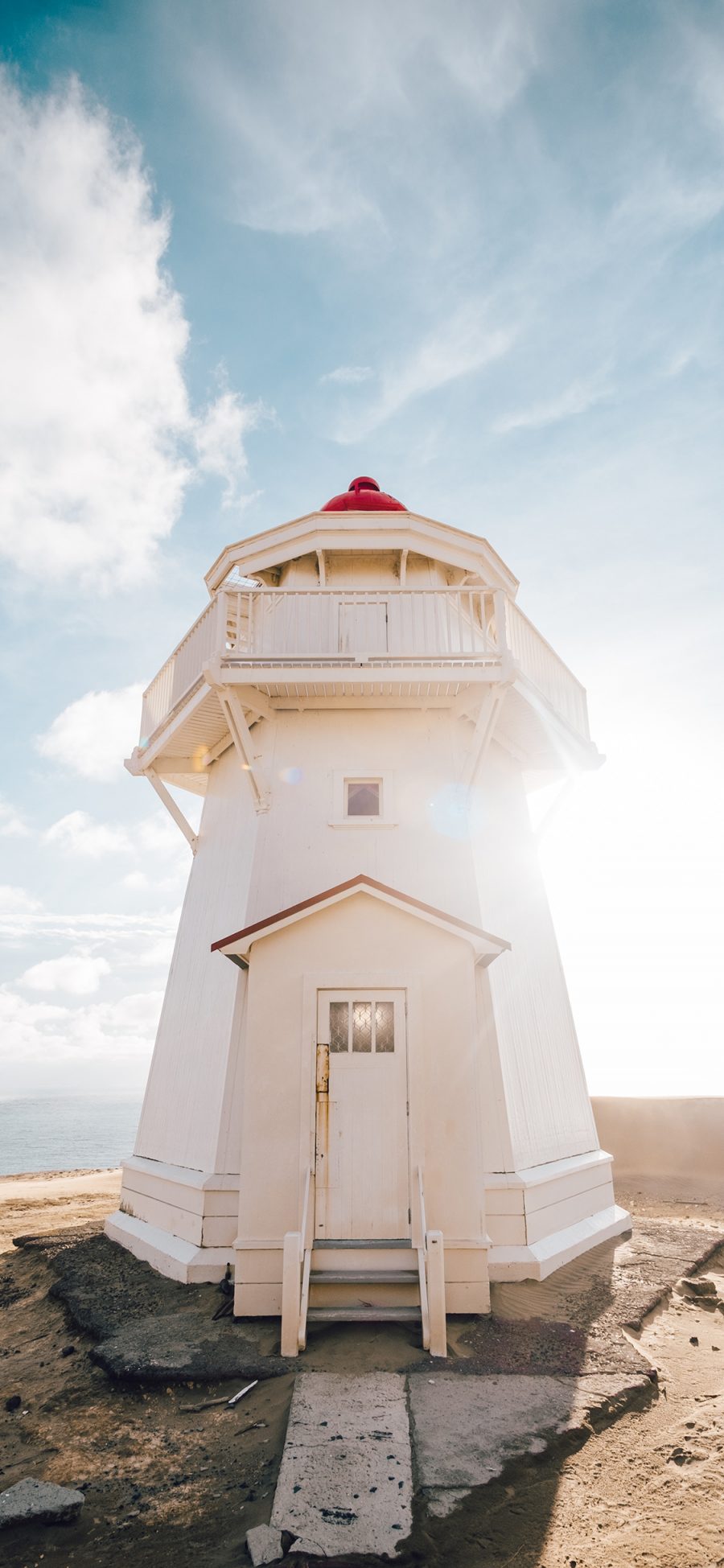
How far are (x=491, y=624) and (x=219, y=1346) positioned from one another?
8407 millimetres

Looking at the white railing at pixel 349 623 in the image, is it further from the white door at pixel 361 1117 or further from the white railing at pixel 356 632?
the white door at pixel 361 1117

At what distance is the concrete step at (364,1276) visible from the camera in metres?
6.69

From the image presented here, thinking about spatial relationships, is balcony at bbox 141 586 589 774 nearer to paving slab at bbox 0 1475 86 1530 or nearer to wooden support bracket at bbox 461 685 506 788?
wooden support bracket at bbox 461 685 506 788

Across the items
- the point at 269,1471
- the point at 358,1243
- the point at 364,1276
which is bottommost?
the point at 269,1471

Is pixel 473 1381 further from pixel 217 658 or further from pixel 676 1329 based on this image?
pixel 217 658

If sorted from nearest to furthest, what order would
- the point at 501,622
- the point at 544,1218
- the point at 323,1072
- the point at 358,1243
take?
the point at 358,1243 < the point at 323,1072 < the point at 544,1218 < the point at 501,622

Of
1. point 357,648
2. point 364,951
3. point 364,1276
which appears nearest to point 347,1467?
point 364,1276

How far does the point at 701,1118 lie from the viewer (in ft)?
49.7

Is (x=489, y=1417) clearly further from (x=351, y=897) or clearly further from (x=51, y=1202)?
(x=51, y=1202)

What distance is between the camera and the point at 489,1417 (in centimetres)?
513

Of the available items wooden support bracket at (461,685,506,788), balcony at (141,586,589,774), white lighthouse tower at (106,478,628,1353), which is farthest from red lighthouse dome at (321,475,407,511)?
wooden support bracket at (461,685,506,788)

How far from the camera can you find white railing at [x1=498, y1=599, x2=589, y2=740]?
32.7ft

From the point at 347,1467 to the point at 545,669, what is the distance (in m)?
8.73

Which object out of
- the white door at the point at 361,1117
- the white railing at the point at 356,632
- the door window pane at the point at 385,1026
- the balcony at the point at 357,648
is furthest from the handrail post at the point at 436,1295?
the white railing at the point at 356,632
